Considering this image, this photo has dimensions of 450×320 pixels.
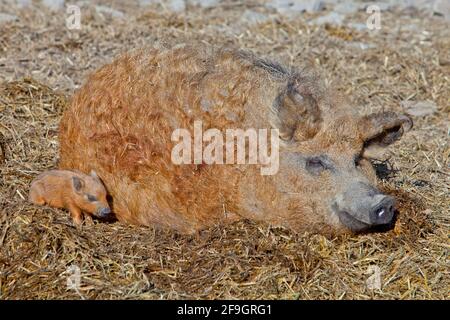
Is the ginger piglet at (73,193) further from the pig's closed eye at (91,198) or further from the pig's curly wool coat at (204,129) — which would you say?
the pig's curly wool coat at (204,129)

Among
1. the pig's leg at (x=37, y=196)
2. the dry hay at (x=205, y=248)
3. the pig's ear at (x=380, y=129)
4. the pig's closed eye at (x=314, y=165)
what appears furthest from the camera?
the pig's leg at (x=37, y=196)

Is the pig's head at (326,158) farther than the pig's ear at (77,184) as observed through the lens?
No

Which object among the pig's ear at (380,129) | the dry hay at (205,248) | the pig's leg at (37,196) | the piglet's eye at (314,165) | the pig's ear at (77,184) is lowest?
the dry hay at (205,248)

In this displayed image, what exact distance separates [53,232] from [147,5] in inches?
262

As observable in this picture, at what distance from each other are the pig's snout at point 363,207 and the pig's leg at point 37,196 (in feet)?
6.53

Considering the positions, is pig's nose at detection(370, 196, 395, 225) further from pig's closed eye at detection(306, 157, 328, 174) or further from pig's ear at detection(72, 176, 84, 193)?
pig's ear at detection(72, 176, 84, 193)

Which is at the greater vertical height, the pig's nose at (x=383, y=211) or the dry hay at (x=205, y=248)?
the pig's nose at (x=383, y=211)

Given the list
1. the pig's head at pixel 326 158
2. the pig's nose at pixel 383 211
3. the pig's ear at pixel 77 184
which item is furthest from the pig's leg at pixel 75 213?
the pig's nose at pixel 383 211

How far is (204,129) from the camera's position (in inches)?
226

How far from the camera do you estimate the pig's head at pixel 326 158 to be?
18.3 feet

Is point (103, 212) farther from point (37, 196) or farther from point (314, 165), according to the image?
point (314, 165)

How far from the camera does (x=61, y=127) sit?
6.54 meters

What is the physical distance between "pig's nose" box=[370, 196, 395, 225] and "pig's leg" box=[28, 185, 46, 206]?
223 cm

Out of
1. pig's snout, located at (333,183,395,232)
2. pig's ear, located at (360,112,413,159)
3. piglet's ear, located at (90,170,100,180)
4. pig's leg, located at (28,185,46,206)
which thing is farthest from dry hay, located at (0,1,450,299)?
pig's ear, located at (360,112,413,159)
